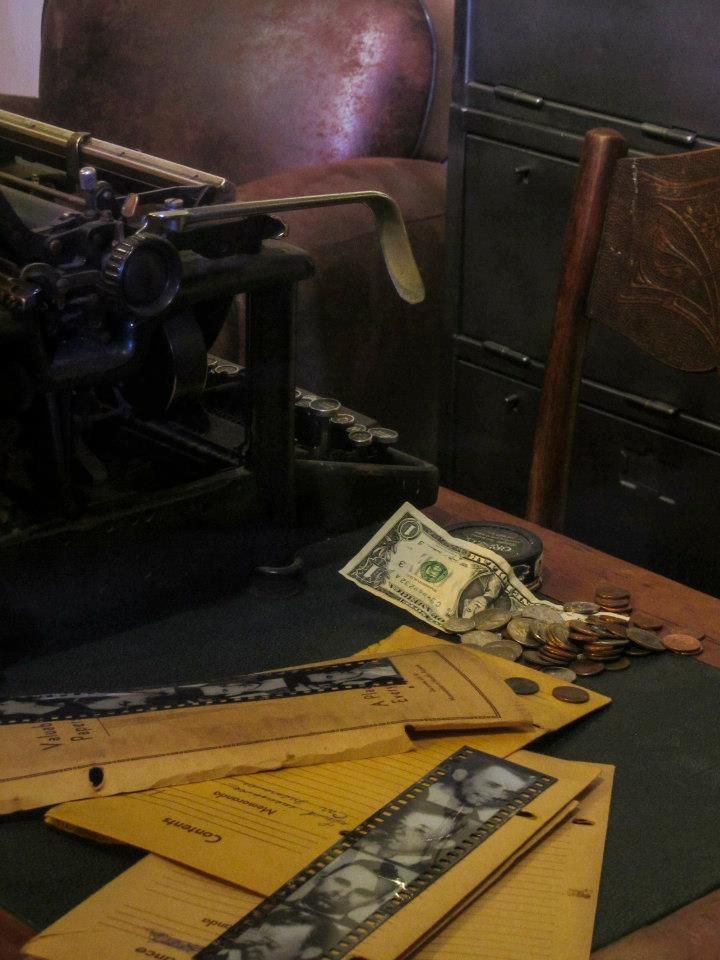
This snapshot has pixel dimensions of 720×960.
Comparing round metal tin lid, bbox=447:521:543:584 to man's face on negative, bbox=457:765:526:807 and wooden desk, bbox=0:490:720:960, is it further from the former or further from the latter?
man's face on negative, bbox=457:765:526:807

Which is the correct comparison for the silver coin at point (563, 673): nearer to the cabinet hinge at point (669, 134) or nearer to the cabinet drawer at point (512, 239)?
the cabinet hinge at point (669, 134)

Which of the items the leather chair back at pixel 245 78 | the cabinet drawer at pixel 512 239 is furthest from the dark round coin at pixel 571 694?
the leather chair back at pixel 245 78

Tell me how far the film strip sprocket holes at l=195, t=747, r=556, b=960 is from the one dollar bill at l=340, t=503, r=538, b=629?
28 centimetres

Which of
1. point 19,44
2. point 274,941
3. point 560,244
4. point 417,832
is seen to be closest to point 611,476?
point 560,244

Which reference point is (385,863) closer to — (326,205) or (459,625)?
(459,625)

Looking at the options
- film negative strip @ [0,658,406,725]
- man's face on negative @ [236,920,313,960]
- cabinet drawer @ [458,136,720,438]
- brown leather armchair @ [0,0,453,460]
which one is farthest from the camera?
brown leather armchair @ [0,0,453,460]

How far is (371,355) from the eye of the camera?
104 inches

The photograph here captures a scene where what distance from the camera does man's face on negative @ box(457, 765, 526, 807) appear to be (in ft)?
2.99

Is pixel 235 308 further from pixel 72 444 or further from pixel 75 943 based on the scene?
pixel 75 943

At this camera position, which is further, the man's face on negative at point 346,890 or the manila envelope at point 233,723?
the manila envelope at point 233,723

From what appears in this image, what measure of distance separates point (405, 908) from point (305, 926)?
6 cm

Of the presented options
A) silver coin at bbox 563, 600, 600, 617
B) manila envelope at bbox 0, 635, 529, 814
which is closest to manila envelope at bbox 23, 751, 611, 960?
manila envelope at bbox 0, 635, 529, 814

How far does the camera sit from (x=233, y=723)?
1.00m

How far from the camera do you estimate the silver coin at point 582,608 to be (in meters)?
1.23
